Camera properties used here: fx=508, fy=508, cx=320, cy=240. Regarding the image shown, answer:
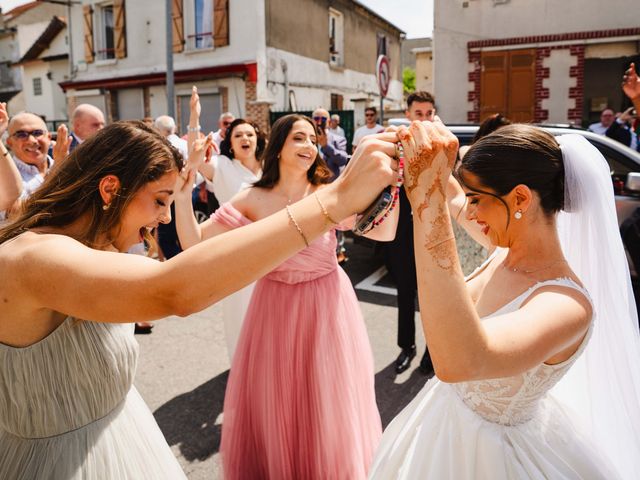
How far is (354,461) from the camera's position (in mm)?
2730

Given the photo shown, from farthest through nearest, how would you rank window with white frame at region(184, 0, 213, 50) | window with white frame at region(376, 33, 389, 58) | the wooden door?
window with white frame at region(376, 33, 389, 58) < window with white frame at region(184, 0, 213, 50) < the wooden door

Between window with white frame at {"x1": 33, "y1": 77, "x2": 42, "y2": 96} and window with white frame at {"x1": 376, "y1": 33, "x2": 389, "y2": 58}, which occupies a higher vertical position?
window with white frame at {"x1": 376, "y1": 33, "x2": 389, "y2": 58}

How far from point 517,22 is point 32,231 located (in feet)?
48.5

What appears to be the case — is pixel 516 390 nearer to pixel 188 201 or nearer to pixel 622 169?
pixel 188 201

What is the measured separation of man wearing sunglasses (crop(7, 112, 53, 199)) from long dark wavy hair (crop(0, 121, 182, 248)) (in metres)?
3.37

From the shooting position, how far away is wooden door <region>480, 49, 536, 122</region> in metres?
13.7

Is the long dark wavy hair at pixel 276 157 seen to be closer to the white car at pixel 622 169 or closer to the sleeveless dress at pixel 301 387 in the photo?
the sleeveless dress at pixel 301 387

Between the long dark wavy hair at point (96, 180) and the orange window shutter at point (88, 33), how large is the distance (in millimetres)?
21470

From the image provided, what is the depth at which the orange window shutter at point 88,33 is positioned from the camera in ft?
65.2

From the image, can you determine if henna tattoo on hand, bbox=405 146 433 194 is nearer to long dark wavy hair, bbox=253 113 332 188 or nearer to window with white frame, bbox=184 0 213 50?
long dark wavy hair, bbox=253 113 332 188

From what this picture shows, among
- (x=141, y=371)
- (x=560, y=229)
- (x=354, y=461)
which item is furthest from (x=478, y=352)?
(x=141, y=371)

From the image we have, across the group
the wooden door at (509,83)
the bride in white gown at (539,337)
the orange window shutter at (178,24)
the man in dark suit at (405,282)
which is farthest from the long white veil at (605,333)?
the orange window shutter at (178,24)

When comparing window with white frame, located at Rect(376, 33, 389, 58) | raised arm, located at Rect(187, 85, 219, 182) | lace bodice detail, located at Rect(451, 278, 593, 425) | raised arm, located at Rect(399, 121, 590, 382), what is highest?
window with white frame, located at Rect(376, 33, 389, 58)

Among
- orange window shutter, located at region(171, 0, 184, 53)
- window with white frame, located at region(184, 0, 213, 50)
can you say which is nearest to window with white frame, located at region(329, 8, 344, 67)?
window with white frame, located at region(184, 0, 213, 50)
